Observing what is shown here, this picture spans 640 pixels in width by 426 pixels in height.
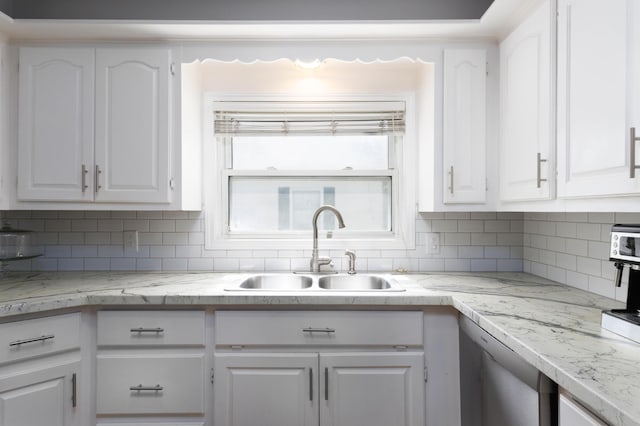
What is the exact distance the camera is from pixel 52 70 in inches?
78.4

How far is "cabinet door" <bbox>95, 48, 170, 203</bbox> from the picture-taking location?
198 centimetres

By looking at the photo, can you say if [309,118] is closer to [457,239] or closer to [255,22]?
[255,22]

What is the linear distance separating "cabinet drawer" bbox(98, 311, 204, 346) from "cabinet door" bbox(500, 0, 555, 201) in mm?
1594

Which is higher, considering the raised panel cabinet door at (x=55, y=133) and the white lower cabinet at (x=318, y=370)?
the raised panel cabinet door at (x=55, y=133)

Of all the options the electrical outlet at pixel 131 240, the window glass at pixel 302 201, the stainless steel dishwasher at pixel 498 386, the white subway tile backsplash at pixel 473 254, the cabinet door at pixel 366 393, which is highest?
the window glass at pixel 302 201

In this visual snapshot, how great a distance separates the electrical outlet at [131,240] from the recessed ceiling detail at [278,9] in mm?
1231

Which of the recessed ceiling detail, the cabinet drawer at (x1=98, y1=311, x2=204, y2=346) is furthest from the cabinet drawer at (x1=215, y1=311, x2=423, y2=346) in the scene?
the recessed ceiling detail

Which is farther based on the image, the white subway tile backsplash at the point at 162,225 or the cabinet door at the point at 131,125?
the white subway tile backsplash at the point at 162,225

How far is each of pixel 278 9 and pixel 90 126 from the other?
3.91 ft

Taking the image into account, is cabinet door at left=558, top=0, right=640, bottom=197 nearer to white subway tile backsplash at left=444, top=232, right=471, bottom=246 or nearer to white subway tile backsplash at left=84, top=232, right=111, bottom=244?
white subway tile backsplash at left=444, top=232, right=471, bottom=246

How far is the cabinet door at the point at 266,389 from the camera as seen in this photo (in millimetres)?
1686

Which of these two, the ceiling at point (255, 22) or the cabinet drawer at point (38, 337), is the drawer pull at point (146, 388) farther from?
the ceiling at point (255, 22)

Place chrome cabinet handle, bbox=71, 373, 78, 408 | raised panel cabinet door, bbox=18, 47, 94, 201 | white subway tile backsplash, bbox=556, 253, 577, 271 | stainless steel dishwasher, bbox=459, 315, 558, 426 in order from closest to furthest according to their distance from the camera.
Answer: stainless steel dishwasher, bbox=459, 315, 558, 426, chrome cabinet handle, bbox=71, 373, 78, 408, white subway tile backsplash, bbox=556, 253, 577, 271, raised panel cabinet door, bbox=18, 47, 94, 201

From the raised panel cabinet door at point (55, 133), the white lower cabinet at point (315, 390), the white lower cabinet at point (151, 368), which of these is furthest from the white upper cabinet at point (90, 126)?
the white lower cabinet at point (315, 390)
